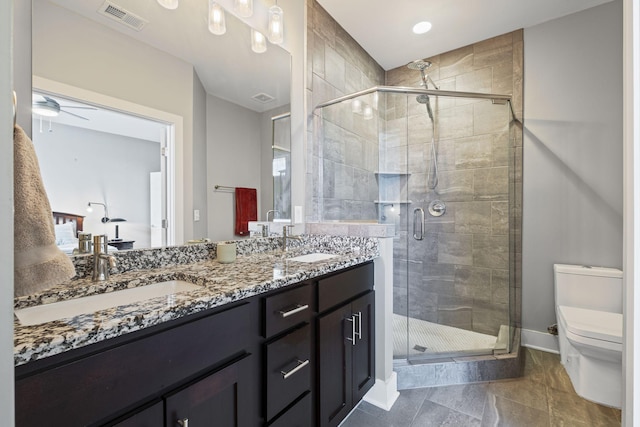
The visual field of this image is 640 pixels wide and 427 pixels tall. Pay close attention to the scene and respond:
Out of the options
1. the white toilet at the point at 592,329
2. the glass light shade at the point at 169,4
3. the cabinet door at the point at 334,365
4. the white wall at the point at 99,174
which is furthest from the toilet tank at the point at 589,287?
the glass light shade at the point at 169,4

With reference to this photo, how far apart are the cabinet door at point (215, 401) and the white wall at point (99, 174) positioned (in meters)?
0.69

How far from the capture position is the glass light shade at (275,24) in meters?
1.76

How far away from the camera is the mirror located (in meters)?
1.01

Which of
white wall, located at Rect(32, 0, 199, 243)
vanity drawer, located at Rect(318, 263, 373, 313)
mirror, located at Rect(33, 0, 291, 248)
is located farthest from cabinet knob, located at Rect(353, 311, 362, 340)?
white wall, located at Rect(32, 0, 199, 243)

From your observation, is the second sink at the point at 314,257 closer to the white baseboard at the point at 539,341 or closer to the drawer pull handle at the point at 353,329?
the drawer pull handle at the point at 353,329

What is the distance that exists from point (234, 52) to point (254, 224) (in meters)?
0.99

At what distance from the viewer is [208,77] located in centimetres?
145

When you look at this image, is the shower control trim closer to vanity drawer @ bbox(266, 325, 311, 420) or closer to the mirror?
the mirror

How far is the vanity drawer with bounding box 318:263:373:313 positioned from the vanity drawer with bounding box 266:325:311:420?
0.16 m

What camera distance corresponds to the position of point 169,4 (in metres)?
1.29

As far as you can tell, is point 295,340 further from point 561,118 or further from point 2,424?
point 561,118

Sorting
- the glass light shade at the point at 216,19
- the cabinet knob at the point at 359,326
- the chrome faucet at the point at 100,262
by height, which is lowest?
the cabinet knob at the point at 359,326

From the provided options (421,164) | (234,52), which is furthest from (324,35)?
(421,164)

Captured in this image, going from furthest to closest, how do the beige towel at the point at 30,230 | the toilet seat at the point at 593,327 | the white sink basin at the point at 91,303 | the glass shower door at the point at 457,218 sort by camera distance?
1. the glass shower door at the point at 457,218
2. the toilet seat at the point at 593,327
3. the white sink basin at the point at 91,303
4. the beige towel at the point at 30,230
